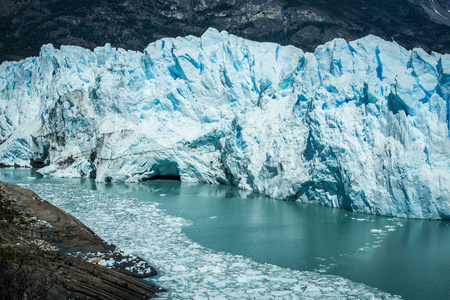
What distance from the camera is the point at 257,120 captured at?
13258mm

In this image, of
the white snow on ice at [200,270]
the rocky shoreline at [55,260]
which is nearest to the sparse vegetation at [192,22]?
the white snow on ice at [200,270]

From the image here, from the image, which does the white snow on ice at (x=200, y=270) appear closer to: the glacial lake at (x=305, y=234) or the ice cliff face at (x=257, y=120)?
the glacial lake at (x=305, y=234)

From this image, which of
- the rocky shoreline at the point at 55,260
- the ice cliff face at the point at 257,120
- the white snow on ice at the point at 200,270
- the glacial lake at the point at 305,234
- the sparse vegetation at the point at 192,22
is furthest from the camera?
the sparse vegetation at the point at 192,22

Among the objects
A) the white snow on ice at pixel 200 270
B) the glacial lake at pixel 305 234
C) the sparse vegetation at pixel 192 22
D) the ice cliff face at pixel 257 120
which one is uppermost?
the sparse vegetation at pixel 192 22

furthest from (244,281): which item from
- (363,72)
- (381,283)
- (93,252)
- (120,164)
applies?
(120,164)

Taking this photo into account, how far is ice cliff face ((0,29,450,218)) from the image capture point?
31.3 feet

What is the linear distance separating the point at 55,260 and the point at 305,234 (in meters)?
4.77

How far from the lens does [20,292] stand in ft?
10.2

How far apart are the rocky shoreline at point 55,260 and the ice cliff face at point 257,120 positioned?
5.70 metres

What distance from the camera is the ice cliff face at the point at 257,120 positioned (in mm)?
9539

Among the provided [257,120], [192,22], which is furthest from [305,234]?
[192,22]

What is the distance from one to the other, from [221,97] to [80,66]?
300 inches

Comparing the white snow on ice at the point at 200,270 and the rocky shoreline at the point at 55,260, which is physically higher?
the rocky shoreline at the point at 55,260

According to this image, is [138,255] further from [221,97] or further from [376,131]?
[221,97]
